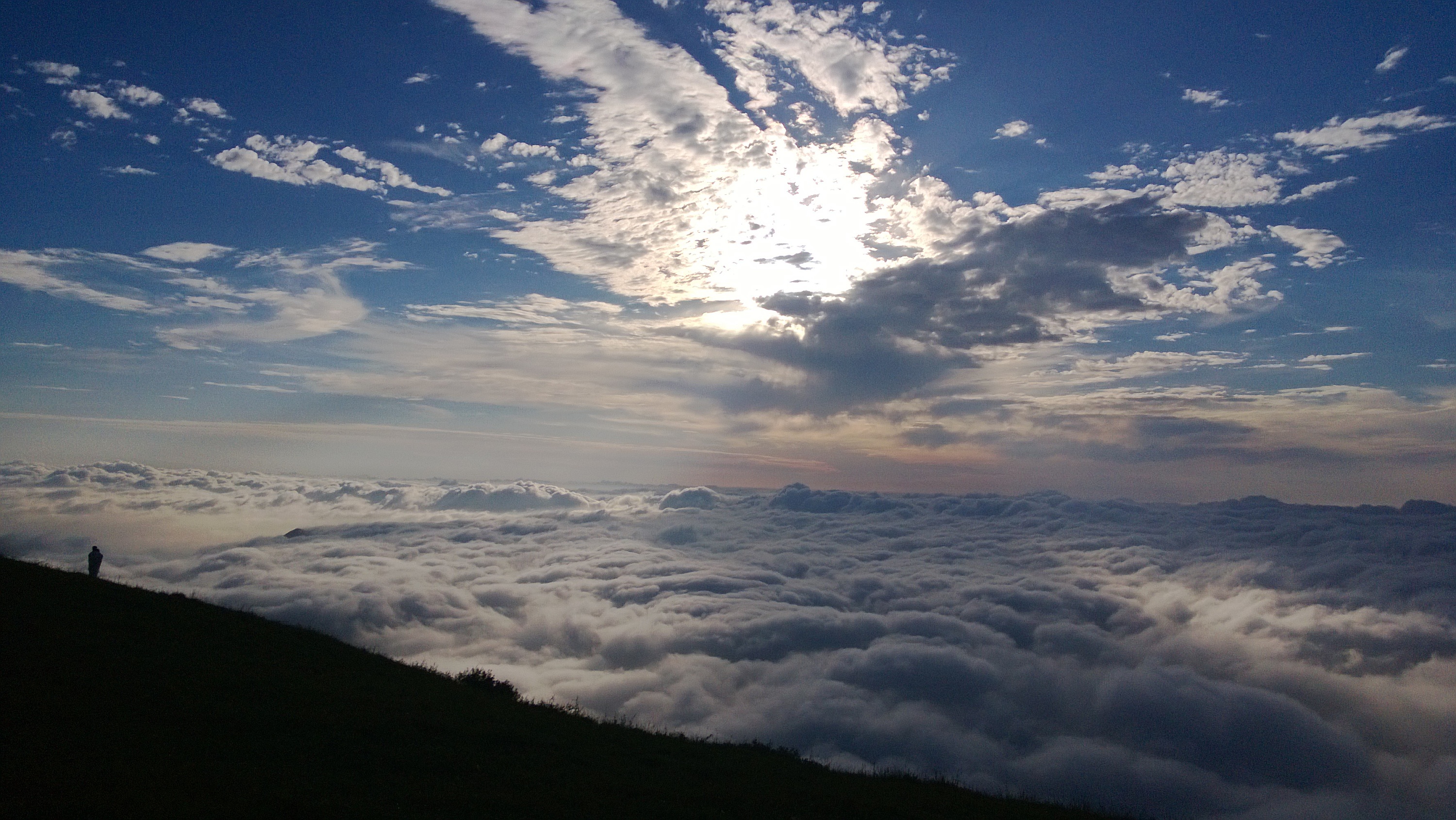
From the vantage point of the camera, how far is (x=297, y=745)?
1596cm

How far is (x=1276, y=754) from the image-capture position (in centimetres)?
12756

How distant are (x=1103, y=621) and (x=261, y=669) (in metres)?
204

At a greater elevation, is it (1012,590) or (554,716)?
(554,716)

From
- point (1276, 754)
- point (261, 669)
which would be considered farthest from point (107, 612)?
point (1276, 754)

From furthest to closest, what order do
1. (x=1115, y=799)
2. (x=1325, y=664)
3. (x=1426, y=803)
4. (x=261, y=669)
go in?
1. (x=1325, y=664)
2. (x=1426, y=803)
3. (x=1115, y=799)
4. (x=261, y=669)

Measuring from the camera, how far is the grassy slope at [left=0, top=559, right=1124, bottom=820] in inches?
501

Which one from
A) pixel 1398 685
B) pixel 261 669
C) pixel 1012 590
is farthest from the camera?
pixel 1012 590

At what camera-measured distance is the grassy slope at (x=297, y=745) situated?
1273cm

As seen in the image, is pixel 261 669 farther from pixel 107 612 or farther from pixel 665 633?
pixel 665 633

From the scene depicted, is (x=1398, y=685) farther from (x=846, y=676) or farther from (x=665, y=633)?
(x=665, y=633)

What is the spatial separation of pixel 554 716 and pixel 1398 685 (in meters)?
206

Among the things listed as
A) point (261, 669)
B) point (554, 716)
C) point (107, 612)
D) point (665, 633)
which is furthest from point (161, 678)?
point (665, 633)

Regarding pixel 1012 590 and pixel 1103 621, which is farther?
pixel 1012 590

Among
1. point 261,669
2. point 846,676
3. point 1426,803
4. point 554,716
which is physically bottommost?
point 1426,803
